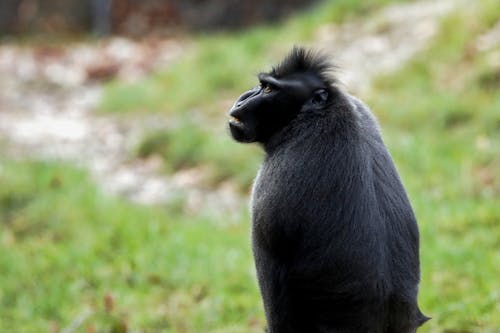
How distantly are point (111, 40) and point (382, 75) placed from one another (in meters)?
5.95

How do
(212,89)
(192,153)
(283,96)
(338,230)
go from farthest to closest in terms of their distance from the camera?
(212,89)
(192,153)
(283,96)
(338,230)

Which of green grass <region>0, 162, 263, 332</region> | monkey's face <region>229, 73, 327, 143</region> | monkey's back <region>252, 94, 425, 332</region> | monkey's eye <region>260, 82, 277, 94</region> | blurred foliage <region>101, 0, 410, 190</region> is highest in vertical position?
blurred foliage <region>101, 0, 410, 190</region>

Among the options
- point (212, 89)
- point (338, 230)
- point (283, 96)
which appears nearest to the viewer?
point (338, 230)

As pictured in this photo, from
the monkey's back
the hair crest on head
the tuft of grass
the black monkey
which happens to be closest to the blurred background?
the tuft of grass

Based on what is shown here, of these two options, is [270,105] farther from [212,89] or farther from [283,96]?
[212,89]

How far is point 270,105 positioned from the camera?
3.77m

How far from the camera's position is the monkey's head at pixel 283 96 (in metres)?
3.72

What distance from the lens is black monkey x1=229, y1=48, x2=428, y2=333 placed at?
3455 mm

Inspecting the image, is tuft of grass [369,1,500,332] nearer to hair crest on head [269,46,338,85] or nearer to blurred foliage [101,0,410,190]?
blurred foliage [101,0,410,190]

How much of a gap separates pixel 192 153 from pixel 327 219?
519cm

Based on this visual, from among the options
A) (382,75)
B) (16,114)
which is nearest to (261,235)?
(382,75)

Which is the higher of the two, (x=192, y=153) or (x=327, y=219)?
(x=192, y=153)

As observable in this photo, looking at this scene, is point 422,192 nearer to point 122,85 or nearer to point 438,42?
point 438,42

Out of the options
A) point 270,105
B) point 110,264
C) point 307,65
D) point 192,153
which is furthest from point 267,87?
point 192,153
